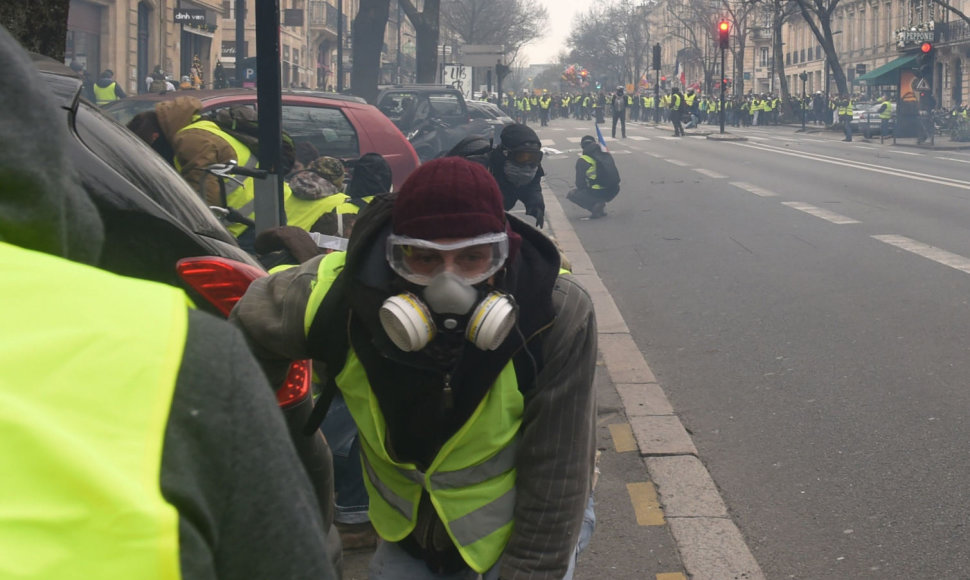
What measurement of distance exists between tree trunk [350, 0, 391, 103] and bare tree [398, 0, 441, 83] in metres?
4.53

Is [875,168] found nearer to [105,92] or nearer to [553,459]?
[105,92]

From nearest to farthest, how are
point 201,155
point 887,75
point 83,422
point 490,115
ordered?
point 83,422 < point 201,155 < point 490,115 < point 887,75

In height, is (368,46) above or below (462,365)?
above

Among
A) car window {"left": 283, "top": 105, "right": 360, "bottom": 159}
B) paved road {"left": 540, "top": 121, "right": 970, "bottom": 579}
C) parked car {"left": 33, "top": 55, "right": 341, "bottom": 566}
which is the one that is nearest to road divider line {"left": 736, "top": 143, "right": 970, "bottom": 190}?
paved road {"left": 540, "top": 121, "right": 970, "bottom": 579}

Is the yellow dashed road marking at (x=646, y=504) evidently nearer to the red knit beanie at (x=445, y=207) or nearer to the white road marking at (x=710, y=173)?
the red knit beanie at (x=445, y=207)

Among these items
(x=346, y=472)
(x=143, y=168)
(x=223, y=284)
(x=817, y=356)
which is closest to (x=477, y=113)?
(x=817, y=356)

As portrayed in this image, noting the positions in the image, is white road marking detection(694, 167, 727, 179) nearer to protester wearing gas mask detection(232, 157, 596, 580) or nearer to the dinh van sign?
the dinh van sign

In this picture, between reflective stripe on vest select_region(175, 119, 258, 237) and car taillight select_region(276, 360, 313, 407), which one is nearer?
car taillight select_region(276, 360, 313, 407)

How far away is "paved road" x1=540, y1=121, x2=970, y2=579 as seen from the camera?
15.3ft

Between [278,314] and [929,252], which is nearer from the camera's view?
[278,314]

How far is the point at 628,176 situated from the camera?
2336cm

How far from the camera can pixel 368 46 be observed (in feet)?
93.0

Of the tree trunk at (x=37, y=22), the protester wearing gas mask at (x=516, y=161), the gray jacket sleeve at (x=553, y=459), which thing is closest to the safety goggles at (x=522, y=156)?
the protester wearing gas mask at (x=516, y=161)

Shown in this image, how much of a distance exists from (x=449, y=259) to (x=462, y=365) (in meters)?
0.23
